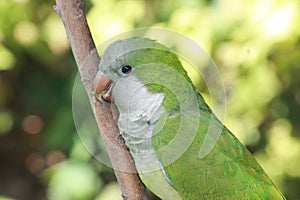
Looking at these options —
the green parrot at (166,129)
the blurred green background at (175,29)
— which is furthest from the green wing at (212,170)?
the blurred green background at (175,29)

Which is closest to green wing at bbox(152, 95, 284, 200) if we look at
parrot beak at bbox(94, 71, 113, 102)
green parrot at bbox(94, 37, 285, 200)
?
green parrot at bbox(94, 37, 285, 200)

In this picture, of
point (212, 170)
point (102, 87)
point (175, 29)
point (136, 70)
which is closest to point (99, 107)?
point (102, 87)

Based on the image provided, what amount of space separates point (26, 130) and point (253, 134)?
105cm

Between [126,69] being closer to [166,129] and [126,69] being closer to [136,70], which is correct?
[136,70]

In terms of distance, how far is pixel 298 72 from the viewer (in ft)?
9.45

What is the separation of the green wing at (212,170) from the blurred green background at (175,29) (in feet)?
2.22

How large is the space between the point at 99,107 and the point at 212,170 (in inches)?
13.8

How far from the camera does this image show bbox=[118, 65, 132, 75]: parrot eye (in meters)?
2.04

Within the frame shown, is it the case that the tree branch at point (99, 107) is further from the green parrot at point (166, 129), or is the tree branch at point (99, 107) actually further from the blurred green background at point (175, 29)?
the blurred green background at point (175, 29)

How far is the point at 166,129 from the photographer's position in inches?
79.2

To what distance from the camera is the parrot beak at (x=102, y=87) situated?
1.96m

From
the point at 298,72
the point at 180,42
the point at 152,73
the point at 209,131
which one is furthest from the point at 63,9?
the point at 298,72

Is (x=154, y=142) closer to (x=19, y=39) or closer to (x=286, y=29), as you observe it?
(x=286, y=29)

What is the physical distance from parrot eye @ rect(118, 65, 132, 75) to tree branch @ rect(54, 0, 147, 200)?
0.28ft
